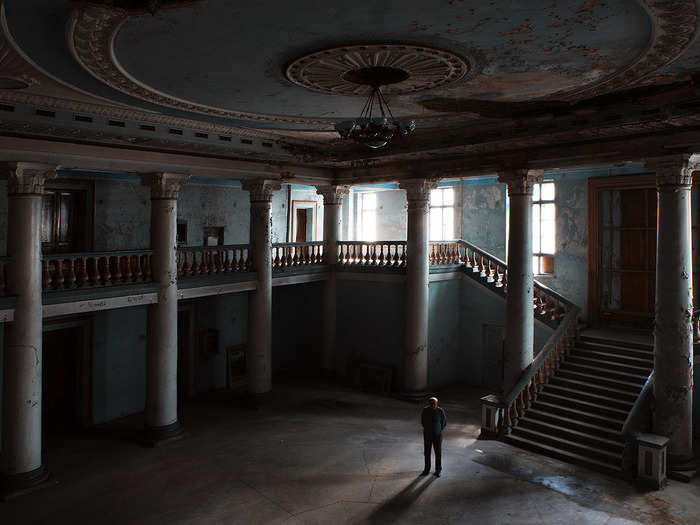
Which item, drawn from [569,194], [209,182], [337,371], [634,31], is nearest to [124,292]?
[209,182]

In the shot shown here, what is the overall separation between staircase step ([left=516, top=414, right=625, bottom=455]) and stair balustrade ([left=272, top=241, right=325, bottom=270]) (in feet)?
22.7

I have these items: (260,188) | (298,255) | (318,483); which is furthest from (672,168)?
(298,255)

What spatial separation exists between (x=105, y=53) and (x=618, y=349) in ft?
39.1

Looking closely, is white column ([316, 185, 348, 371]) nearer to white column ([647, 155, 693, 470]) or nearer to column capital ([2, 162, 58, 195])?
column capital ([2, 162, 58, 195])

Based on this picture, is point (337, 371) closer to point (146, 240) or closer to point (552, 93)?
point (146, 240)

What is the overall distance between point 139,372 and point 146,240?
326cm

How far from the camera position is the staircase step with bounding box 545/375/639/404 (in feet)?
37.6

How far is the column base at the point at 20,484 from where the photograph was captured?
913cm

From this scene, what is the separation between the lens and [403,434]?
11898 mm

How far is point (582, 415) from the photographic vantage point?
11.3 metres

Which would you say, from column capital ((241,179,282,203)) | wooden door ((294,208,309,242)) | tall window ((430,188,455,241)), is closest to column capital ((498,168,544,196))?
column capital ((241,179,282,203))

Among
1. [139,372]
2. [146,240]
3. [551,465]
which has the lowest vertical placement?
[551,465]

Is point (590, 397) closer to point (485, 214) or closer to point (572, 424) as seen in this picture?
point (572, 424)

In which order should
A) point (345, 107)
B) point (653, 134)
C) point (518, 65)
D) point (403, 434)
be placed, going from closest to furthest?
point (518, 65) < point (345, 107) < point (653, 134) < point (403, 434)
